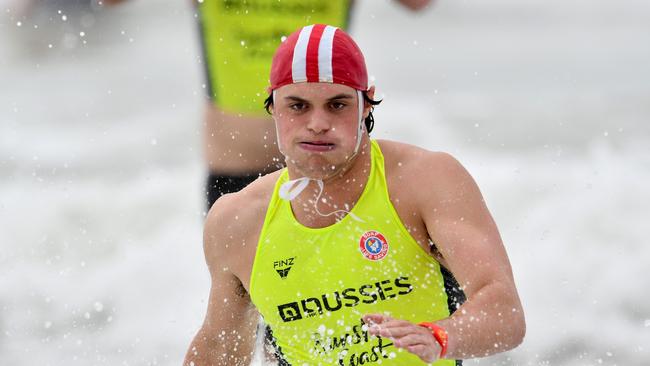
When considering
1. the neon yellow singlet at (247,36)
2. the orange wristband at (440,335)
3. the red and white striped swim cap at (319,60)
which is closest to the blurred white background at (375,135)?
the neon yellow singlet at (247,36)

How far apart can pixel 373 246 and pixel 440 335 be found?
52 cm

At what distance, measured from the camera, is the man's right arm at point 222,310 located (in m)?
2.99

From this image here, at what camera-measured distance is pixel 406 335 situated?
213 cm

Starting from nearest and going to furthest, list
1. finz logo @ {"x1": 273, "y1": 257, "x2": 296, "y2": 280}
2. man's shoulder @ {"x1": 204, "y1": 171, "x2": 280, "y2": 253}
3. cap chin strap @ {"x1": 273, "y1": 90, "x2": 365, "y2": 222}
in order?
cap chin strap @ {"x1": 273, "y1": 90, "x2": 365, "y2": 222} < finz logo @ {"x1": 273, "y1": 257, "x2": 296, "y2": 280} < man's shoulder @ {"x1": 204, "y1": 171, "x2": 280, "y2": 253}

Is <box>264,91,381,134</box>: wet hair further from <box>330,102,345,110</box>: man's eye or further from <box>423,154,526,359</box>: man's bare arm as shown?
<box>423,154,526,359</box>: man's bare arm

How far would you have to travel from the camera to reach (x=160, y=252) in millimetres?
5973

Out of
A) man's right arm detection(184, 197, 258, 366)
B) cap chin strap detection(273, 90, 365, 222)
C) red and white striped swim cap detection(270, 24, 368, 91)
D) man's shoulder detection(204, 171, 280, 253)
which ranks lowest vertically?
man's right arm detection(184, 197, 258, 366)

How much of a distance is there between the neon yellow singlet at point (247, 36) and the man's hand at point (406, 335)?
1.76m

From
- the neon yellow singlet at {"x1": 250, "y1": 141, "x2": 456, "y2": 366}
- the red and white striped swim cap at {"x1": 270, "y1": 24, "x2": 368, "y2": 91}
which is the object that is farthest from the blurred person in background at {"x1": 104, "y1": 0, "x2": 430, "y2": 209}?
the red and white striped swim cap at {"x1": 270, "y1": 24, "x2": 368, "y2": 91}

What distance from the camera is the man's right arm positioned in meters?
2.99

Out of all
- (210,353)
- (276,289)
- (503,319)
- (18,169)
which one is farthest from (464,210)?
(18,169)

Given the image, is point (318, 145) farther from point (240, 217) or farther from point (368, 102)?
point (240, 217)

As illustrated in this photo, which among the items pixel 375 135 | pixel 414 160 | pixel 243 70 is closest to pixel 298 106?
pixel 414 160

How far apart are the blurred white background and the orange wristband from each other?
1885mm
